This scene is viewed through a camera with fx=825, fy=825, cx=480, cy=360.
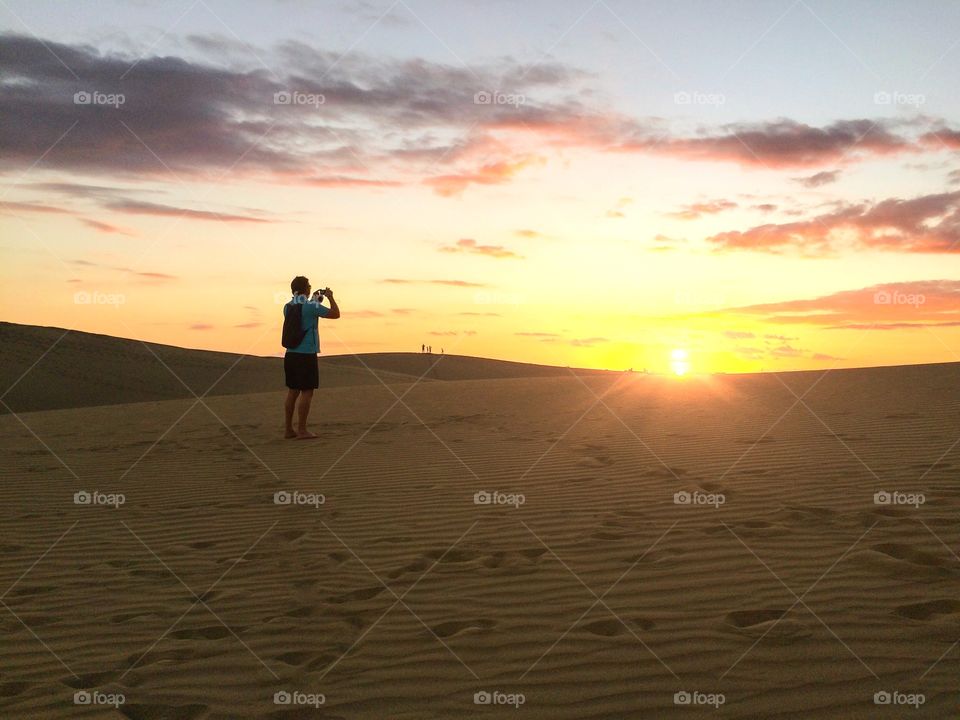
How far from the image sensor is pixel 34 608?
4648 mm

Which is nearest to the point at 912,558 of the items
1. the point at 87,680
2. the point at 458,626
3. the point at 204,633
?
the point at 458,626

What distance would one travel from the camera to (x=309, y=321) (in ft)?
37.0

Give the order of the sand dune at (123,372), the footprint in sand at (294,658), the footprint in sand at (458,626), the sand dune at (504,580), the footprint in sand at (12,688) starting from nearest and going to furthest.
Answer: the sand dune at (504,580) → the footprint in sand at (12,688) → the footprint in sand at (294,658) → the footprint in sand at (458,626) → the sand dune at (123,372)

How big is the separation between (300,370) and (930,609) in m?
8.64

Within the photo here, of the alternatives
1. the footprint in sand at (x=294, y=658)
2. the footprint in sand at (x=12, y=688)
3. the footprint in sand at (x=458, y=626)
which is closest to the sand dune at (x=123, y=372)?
the footprint in sand at (x=12, y=688)

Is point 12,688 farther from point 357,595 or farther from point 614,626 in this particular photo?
point 614,626

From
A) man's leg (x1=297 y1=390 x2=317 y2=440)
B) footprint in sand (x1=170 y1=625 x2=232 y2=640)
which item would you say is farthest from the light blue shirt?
footprint in sand (x1=170 y1=625 x2=232 y2=640)

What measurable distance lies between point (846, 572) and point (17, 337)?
131 feet

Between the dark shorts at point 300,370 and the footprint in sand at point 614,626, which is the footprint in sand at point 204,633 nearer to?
the footprint in sand at point 614,626

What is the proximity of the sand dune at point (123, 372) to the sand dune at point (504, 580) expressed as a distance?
22309mm

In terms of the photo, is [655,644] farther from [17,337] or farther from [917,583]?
[17,337]

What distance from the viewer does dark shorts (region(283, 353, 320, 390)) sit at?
36.9 feet

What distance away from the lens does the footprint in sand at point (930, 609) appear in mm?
3932

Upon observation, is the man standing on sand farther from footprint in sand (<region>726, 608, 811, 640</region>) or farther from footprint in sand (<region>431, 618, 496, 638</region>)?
footprint in sand (<region>726, 608, 811, 640</region>)
